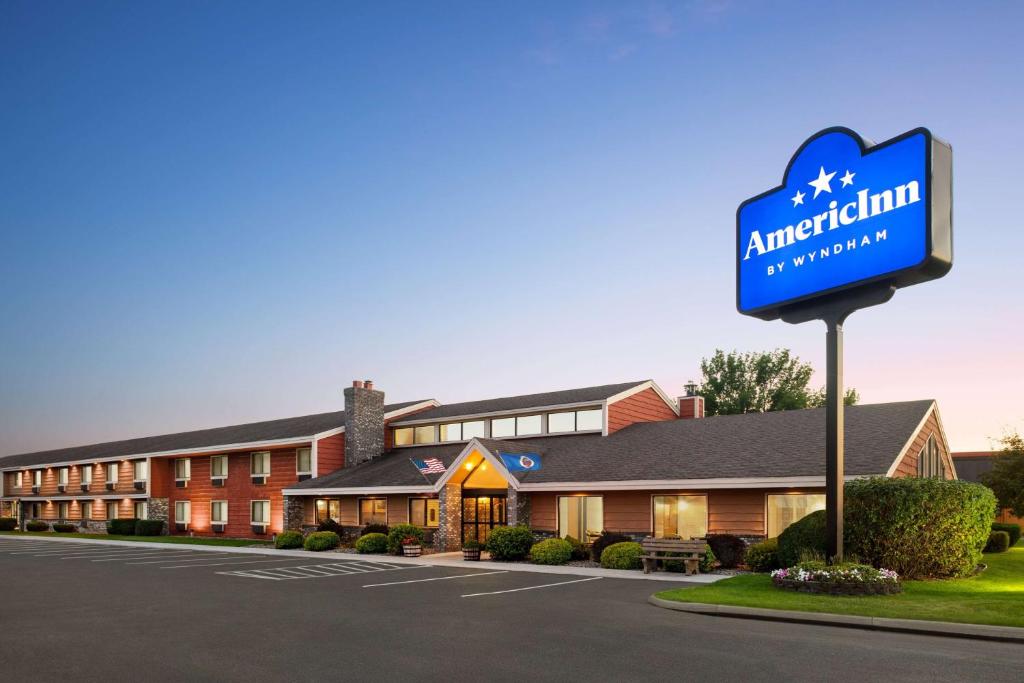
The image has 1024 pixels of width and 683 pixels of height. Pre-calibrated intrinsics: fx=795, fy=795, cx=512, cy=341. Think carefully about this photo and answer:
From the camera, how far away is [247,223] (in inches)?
1463

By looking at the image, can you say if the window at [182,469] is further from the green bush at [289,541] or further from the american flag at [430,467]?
the american flag at [430,467]

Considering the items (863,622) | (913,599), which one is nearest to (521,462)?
(913,599)

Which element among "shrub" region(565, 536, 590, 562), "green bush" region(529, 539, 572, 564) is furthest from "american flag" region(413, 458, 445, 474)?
"shrub" region(565, 536, 590, 562)

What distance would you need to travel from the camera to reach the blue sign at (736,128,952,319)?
15.8 meters

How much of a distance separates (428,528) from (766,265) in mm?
18546

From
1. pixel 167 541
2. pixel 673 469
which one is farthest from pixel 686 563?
pixel 167 541

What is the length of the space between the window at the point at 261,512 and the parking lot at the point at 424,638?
831 inches

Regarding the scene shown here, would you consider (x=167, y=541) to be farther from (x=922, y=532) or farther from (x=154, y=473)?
(x=922, y=532)

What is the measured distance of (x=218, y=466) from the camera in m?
44.8

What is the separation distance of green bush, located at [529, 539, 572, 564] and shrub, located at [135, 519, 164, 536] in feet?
97.6

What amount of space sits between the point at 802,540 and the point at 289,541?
75.7 feet

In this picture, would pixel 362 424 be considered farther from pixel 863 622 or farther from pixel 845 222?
pixel 863 622

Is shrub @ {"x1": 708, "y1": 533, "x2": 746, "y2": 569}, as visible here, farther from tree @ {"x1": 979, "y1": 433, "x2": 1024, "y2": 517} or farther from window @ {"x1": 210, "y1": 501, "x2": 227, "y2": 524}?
window @ {"x1": 210, "y1": 501, "x2": 227, "y2": 524}

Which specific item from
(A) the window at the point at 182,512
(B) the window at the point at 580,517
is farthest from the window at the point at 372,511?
(A) the window at the point at 182,512
